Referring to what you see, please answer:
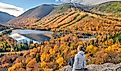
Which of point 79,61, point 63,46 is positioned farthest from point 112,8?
point 79,61

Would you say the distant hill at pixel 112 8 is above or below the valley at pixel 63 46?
below

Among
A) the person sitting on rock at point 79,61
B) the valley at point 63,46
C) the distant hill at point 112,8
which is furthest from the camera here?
the distant hill at point 112,8

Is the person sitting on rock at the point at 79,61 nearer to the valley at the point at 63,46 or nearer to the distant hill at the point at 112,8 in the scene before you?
the valley at the point at 63,46

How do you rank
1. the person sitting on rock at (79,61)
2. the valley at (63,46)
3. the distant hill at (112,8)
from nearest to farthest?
the person sitting on rock at (79,61) < the valley at (63,46) < the distant hill at (112,8)

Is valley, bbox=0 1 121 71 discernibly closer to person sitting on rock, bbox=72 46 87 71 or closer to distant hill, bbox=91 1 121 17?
distant hill, bbox=91 1 121 17

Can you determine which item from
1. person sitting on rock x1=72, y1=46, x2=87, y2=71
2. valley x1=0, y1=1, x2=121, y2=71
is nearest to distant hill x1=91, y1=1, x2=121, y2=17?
valley x1=0, y1=1, x2=121, y2=71

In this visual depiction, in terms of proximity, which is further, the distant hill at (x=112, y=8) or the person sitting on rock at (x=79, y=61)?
the distant hill at (x=112, y=8)

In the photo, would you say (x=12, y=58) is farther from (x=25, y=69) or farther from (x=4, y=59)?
(x=25, y=69)

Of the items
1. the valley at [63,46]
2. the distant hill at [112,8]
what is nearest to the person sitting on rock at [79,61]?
the valley at [63,46]

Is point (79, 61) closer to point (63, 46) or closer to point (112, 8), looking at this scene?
point (63, 46)

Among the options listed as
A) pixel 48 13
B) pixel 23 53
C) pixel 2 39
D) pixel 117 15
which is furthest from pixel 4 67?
pixel 48 13

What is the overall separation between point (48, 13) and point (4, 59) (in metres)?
122

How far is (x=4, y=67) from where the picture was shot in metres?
62.7

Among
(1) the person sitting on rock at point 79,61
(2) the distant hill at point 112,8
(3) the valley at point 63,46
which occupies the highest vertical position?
(1) the person sitting on rock at point 79,61
